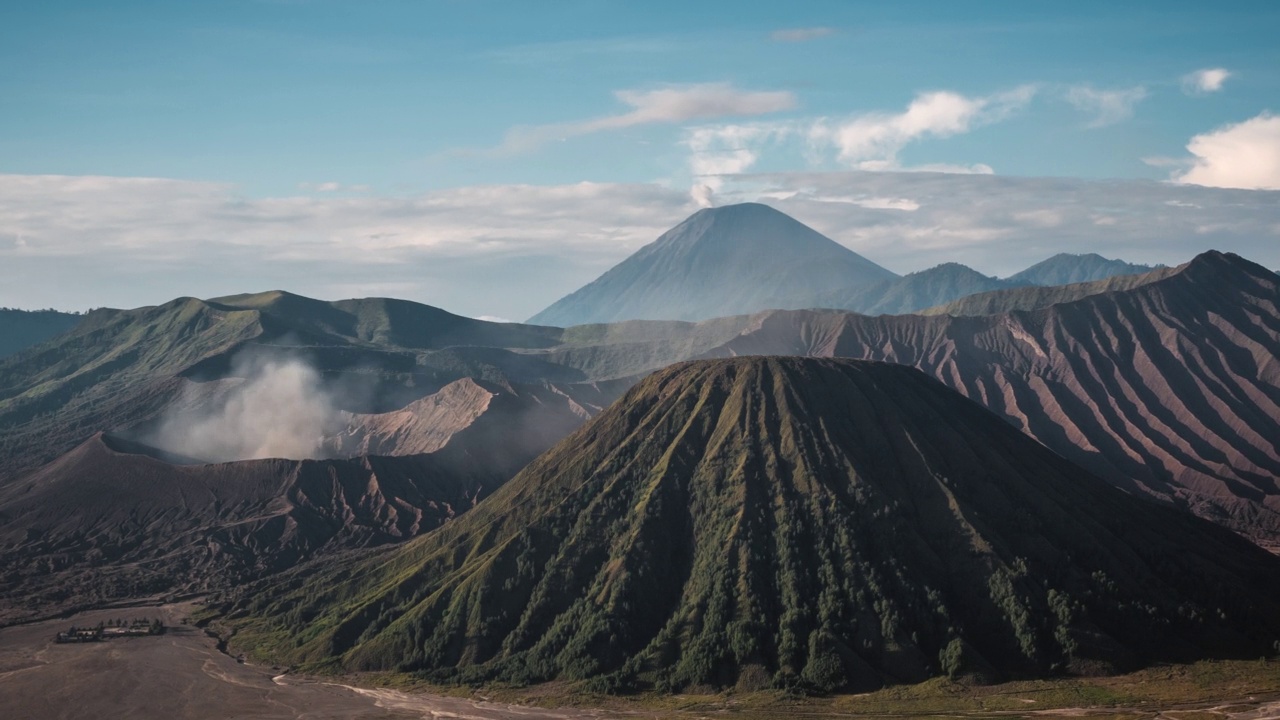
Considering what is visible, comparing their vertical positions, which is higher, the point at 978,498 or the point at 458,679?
the point at 978,498

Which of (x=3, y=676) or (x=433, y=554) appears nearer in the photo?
(x=3, y=676)

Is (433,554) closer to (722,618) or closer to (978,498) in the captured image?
(722,618)

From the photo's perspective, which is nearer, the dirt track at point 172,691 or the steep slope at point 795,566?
the dirt track at point 172,691

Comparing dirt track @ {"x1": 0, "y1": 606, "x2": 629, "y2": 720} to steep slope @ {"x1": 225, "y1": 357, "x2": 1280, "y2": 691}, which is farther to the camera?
steep slope @ {"x1": 225, "y1": 357, "x2": 1280, "y2": 691}

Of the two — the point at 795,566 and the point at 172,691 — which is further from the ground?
the point at 795,566

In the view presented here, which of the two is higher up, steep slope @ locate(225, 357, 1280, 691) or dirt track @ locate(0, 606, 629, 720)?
steep slope @ locate(225, 357, 1280, 691)

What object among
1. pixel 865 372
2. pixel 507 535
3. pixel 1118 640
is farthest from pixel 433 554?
pixel 1118 640

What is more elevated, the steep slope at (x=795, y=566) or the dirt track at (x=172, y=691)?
the steep slope at (x=795, y=566)

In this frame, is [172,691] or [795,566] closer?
[172,691]
